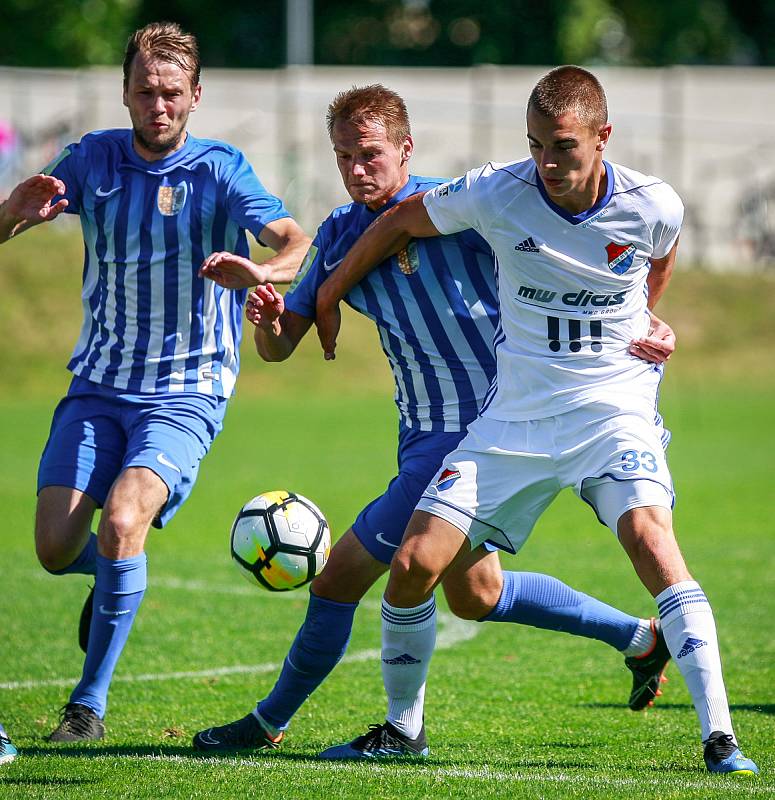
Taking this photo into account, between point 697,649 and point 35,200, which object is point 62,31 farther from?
point 697,649

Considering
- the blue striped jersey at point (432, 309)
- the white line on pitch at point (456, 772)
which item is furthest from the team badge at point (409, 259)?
the white line on pitch at point (456, 772)

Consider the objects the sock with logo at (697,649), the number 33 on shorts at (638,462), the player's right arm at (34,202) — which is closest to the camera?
the sock with logo at (697,649)

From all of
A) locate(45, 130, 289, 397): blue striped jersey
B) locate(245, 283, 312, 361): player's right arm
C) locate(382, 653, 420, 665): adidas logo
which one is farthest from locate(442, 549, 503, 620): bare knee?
locate(45, 130, 289, 397): blue striped jersey

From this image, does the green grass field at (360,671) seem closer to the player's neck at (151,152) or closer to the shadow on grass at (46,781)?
the shadow on grass at (46,781)

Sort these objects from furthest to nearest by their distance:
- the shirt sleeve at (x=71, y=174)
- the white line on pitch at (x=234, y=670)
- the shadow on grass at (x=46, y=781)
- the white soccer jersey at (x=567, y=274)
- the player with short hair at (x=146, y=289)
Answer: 1. the white line on pitch at (x=234, y=670)
2. the shirt sleeve at (x=71, y=174)
3. the player with short hair at (x=146, y=289)
4. the white soccer jersey at (x=567, y=274)
5. the shadow on grass at (x=46, y=781)

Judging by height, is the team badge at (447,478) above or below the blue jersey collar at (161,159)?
below

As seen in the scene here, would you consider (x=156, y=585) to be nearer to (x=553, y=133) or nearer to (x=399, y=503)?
(x=399, y=503)

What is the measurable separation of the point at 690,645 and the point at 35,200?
10.3 feet

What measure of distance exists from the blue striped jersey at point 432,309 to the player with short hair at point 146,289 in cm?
37

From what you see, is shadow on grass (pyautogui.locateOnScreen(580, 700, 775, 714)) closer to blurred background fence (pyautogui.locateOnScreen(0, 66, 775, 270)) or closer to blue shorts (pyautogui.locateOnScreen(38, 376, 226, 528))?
blue shorts (pyautogui.locateOnScreen(38, 376, 226, 528))

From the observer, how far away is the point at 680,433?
1925 centimetres

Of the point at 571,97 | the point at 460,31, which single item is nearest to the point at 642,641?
the point at 571,97

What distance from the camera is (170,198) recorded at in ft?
18.7

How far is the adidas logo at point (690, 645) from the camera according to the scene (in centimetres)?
426
